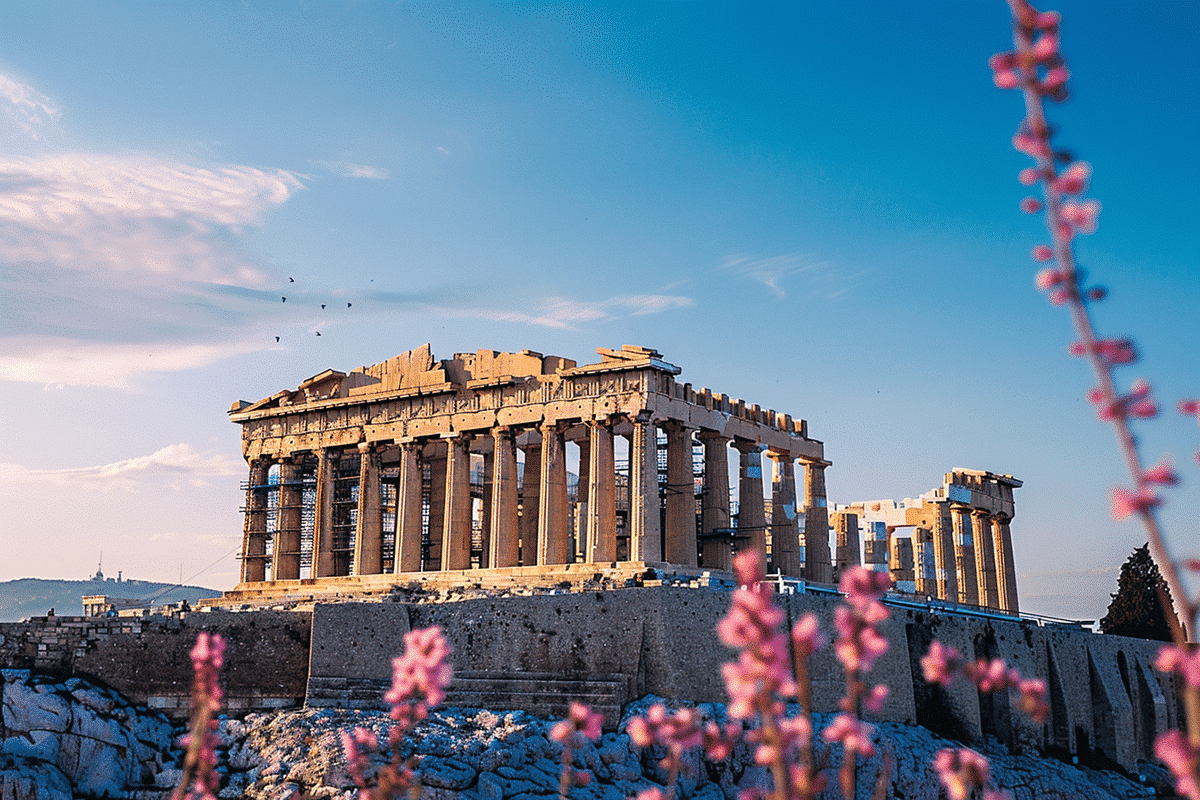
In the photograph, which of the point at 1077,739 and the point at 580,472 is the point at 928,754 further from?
the point at 580,472

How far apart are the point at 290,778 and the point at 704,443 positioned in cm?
2602

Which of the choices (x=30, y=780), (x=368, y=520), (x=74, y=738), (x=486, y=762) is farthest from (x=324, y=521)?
(x=486, y=762)

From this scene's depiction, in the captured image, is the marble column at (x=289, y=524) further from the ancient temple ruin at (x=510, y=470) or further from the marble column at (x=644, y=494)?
the marble column at (x=644, y=494)

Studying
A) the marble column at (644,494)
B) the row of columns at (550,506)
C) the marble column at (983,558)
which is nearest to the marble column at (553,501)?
the row of columns at (550,506)

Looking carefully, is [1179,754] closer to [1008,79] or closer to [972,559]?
[1008,79]

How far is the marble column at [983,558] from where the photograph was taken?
72.0 meters

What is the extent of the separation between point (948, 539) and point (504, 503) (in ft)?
86.0

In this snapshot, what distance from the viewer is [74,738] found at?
40344 millimetres

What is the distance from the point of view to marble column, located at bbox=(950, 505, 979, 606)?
70.8 metres

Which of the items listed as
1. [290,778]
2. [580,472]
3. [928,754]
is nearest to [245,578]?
[580,472]

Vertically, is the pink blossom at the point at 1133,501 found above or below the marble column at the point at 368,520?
below

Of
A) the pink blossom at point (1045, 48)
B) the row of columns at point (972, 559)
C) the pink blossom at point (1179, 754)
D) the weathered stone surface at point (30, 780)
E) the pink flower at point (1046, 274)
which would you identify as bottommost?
the weathered stone surface at point (30, 780)

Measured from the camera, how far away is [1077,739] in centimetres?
5678

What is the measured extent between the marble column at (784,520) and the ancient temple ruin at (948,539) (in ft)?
26.0
